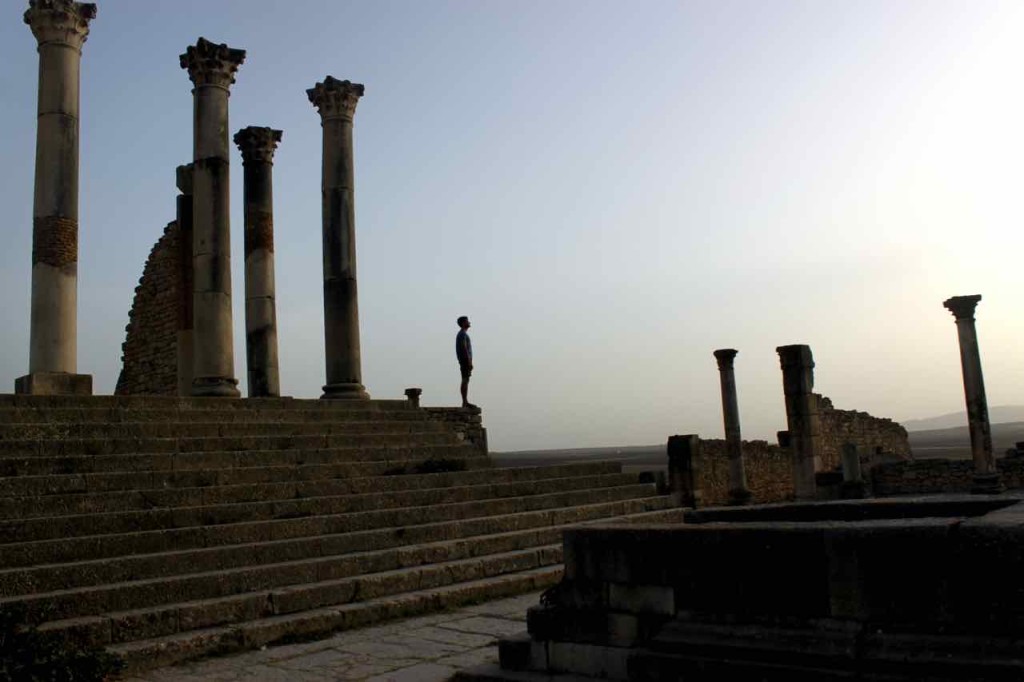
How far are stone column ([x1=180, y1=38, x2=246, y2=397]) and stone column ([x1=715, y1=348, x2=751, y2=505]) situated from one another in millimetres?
12393

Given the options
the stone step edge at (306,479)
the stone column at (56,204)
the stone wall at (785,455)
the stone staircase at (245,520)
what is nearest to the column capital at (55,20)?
the stone column at (56,204)

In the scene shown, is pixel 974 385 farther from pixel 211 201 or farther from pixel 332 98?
pixel 211 201

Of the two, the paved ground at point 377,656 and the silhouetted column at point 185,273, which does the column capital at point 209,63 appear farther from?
the paved ground at point 377,656

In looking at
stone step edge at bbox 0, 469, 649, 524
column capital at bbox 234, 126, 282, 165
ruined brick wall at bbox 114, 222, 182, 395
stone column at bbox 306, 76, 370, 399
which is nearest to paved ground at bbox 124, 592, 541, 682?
stone step edge at bbox 0, 469, 649, 524

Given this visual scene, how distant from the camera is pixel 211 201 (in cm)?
1462

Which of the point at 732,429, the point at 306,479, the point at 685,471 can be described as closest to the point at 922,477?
the point at 732,429

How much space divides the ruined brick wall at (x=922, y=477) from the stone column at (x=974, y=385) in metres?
3.54

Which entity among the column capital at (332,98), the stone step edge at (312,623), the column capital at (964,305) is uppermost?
the column capital at (332,98)

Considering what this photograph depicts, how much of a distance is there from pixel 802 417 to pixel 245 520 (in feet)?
41.3

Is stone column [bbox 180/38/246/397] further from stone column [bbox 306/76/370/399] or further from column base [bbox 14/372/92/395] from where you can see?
column base [bbox 14/372/92/395]

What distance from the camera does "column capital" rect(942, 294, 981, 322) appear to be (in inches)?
784

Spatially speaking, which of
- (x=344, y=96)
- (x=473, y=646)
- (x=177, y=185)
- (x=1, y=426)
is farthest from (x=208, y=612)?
(x=177, y=185)

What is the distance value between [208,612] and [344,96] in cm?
1199

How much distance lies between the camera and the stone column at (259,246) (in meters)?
16.5
